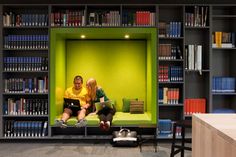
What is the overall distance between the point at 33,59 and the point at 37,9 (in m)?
1.07

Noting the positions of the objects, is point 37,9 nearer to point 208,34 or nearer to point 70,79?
point 70,79

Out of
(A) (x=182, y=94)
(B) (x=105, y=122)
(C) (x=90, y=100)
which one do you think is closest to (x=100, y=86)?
(C) (x=90, y=100)

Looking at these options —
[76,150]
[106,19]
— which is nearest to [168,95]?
[106,19]

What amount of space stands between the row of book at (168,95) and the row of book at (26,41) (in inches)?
95.9

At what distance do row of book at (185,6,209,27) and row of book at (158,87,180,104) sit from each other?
1.33m

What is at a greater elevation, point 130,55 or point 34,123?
point 130,55

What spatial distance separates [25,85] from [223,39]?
157 inches

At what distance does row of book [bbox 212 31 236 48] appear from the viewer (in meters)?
7.16

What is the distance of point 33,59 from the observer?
708 centimetres

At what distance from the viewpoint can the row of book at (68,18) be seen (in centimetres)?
706

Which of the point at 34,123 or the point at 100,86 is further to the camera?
the point at 100,86

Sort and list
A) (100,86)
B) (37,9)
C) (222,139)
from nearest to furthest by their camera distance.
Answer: (222,139)
(37,9)
(100,86)

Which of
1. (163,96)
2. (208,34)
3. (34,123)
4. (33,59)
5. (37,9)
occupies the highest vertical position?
(37,9)

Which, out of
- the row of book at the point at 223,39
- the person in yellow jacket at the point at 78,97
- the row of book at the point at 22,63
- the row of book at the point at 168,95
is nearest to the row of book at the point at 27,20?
the row of book at the point at 22,63
